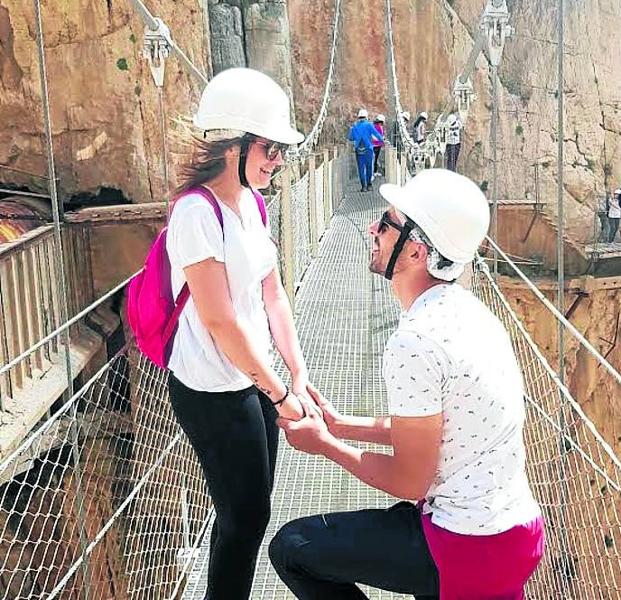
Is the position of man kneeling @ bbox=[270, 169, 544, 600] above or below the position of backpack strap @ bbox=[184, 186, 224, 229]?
below

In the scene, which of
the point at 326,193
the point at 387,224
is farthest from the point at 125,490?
the point at 387,224

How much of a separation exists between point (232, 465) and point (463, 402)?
0.39 metres

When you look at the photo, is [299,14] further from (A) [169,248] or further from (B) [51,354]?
(A) [169,248]

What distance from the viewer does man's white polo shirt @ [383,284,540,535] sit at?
107 cm

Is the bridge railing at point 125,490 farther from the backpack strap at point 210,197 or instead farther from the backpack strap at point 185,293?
the backpack strap at point 210,197

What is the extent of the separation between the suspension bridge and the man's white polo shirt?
0.81 feet

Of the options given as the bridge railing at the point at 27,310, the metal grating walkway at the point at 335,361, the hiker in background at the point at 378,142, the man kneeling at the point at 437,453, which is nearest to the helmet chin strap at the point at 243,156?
the man kneeling at the point at 437,453

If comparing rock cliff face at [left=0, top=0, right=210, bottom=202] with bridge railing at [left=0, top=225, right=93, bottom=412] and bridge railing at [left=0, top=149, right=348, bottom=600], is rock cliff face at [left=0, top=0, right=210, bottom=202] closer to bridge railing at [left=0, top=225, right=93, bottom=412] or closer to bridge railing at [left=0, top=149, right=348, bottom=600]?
bridge railing at [left=0, top=149, right=348, bottom=600]

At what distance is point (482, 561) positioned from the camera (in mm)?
1098

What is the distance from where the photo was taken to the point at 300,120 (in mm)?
14039

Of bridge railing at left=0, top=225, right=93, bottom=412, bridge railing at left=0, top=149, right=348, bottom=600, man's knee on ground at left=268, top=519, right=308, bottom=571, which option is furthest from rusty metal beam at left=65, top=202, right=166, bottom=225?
man's knee on ground at left=268, top=519, right=308, bottom=571

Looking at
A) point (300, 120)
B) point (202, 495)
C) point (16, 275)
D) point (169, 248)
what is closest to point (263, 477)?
point (169, 248)

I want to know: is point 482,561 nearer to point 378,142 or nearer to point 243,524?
point 243,524

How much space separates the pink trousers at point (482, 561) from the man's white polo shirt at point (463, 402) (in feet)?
0.04
